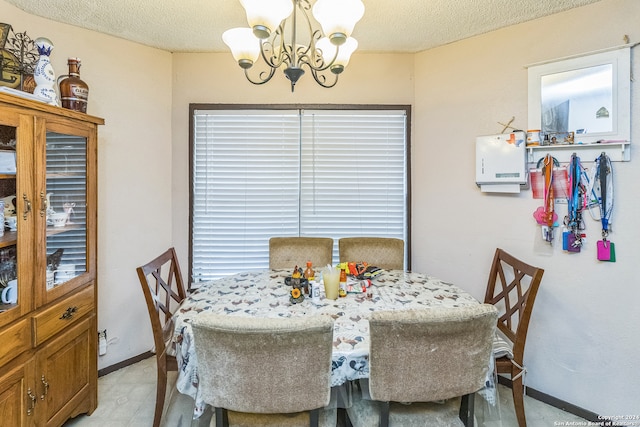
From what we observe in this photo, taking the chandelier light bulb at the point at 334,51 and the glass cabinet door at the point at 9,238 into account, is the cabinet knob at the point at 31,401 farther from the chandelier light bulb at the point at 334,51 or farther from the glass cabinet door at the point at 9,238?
the chandelier light bulb at the point at 334,51

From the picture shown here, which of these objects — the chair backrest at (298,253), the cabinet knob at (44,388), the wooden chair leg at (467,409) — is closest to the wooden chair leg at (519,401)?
the wooden chair leg at (467,409)

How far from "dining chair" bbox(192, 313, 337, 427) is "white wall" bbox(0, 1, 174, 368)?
5.72 ft

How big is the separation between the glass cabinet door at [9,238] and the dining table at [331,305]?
2.32ft

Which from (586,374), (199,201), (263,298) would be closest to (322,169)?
(199,201)

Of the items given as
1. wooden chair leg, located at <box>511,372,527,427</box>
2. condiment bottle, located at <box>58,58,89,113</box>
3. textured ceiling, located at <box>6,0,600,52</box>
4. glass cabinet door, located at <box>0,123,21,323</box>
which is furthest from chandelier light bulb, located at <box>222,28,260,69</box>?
wooden chair leg, located at <box>511,372,527,427</box>

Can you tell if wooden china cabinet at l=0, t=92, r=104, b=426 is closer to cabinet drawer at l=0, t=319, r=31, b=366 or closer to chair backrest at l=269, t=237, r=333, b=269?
cabinet drawer at l=0, t=319, r=31, b=366

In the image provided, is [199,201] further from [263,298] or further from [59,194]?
[263,298]

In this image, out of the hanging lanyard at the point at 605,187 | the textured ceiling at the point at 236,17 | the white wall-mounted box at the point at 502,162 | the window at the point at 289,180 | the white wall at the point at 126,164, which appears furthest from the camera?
the window at the point at 289,180

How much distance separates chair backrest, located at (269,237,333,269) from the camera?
2.56 metres

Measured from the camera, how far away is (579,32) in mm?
2045

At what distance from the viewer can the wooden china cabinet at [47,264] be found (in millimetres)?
1494

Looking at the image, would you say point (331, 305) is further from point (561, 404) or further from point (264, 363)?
point (561, 404)

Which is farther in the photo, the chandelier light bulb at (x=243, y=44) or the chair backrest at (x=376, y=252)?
the chair backrest at (x=376, y=252)

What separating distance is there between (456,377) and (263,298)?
1041 millimetres
